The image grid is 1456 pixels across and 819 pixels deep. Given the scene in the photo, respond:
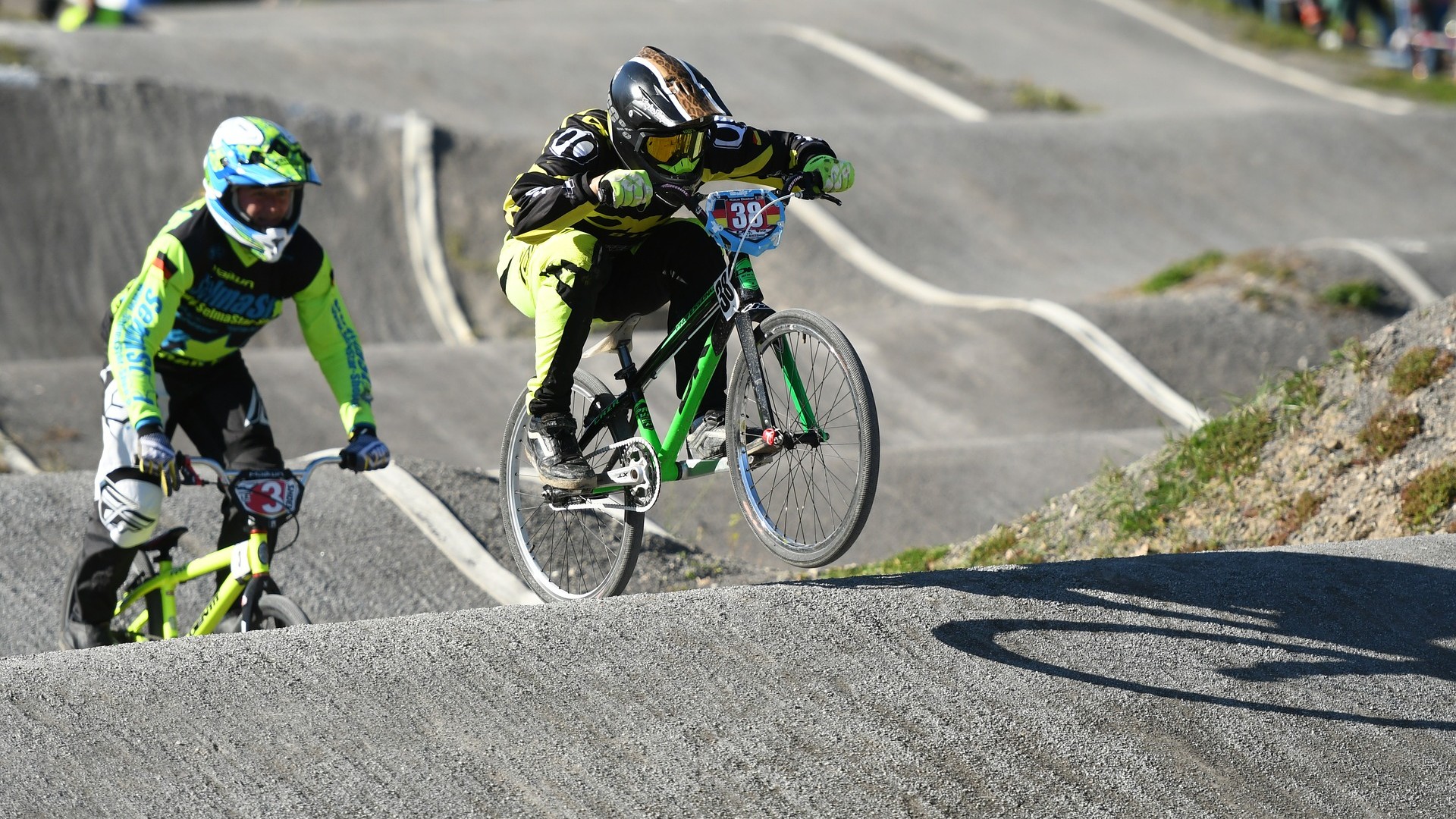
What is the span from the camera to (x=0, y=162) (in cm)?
1947

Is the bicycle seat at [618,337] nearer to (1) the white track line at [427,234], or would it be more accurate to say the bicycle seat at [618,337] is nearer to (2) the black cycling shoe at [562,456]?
(2) the black cycling shoe at [562,456]

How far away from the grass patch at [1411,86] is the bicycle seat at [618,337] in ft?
91.3

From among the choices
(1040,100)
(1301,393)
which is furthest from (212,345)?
(1040,100)

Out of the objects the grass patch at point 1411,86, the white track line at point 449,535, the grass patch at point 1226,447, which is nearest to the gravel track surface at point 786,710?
the grass patch at point 1226,447

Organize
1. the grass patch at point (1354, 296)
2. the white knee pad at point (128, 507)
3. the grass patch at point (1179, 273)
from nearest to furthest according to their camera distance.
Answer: the white knee pad at point (128, 507)
the grass patch at point (1354, 296)
the grass patch at point (1179, 273)

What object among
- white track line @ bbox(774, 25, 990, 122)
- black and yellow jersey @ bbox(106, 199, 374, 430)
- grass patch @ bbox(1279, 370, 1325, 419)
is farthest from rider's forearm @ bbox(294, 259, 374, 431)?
white track line @ bbox(774, 25, 990, 122)

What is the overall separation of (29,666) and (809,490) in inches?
124

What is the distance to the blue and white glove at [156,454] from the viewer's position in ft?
20.1

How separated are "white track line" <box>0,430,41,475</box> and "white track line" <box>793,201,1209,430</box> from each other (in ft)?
34.4

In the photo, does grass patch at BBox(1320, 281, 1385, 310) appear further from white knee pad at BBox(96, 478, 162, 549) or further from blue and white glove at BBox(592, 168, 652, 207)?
white knee pad at BBox(96, 478, 162, 549)

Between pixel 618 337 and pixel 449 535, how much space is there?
356 centimetres

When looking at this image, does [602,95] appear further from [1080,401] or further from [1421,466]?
[1421,466]

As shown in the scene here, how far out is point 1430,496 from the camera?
25.2 ft

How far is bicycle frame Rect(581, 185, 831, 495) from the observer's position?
18.7 feet
